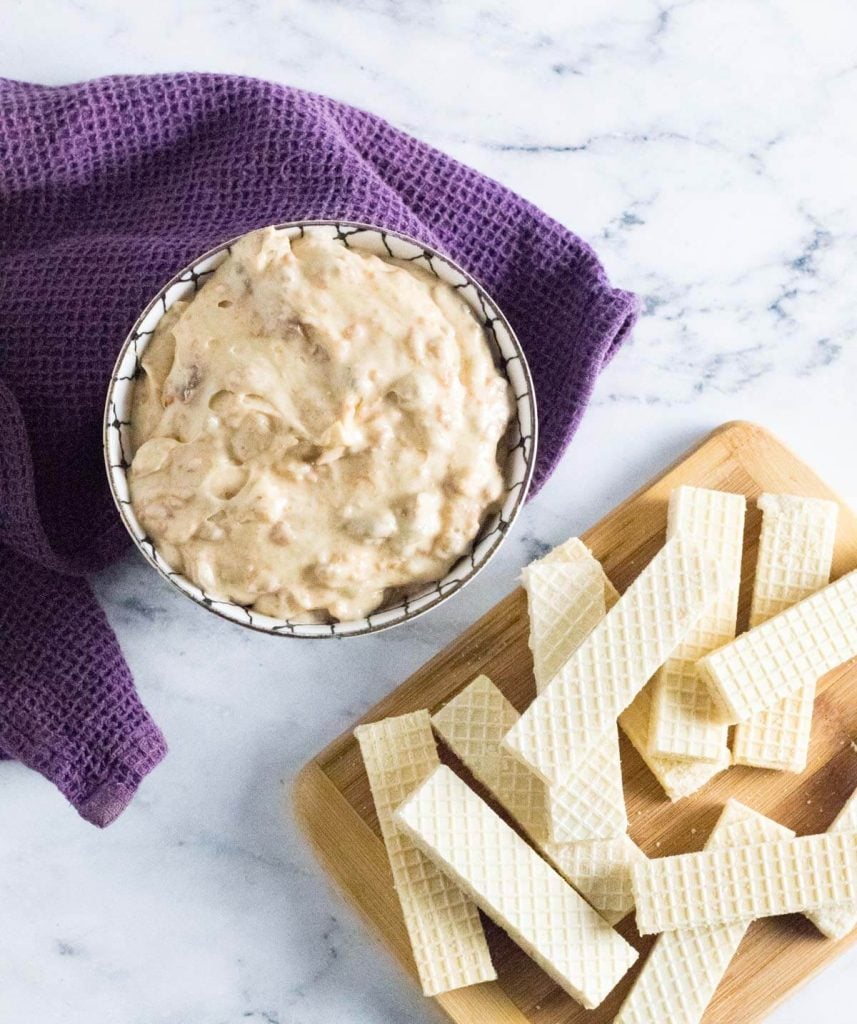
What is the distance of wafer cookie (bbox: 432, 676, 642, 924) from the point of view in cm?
180

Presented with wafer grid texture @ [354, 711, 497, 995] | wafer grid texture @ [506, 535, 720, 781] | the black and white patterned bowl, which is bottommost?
wafer grid texture @ [354, 711, 497, 995]

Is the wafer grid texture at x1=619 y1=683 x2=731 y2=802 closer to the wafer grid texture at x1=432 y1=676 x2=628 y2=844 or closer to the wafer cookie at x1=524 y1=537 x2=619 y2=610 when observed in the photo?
the wafer grid texture at x1=432 y1=676 x2=628 y2=844

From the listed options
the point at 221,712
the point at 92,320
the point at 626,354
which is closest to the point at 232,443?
the point at 92,320

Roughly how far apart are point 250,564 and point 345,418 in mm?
203

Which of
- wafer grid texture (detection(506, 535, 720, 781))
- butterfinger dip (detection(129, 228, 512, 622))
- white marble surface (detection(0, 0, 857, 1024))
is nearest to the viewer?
butterfinger dip (detection(129, 228, 512, 622))

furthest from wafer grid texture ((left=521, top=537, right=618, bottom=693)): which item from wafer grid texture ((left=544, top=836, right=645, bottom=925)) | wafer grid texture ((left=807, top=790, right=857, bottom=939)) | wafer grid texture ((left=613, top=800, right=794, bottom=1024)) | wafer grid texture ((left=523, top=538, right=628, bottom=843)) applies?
wafer grid texture ((left=807, top=790, right=857, bottom=939))

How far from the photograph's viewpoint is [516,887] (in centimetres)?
176

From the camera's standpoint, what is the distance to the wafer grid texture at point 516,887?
5.69 ft

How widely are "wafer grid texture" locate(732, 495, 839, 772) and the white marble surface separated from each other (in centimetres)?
18

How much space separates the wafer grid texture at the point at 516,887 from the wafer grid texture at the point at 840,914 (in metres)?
0.27

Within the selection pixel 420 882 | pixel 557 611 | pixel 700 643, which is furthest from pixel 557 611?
pixel 420 882

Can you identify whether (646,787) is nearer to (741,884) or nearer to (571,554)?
(741,884)

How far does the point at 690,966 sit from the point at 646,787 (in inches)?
9.9

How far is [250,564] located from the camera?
1.46 meters
